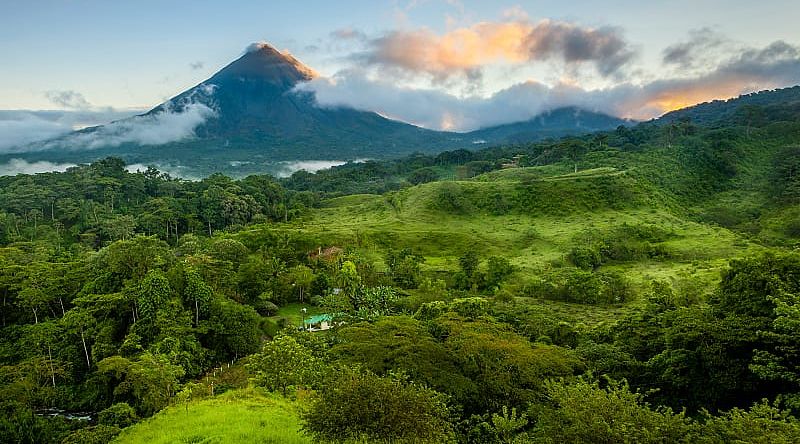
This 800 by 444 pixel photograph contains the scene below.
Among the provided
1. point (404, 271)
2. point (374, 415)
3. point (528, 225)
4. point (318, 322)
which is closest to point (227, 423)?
point (374, 415)

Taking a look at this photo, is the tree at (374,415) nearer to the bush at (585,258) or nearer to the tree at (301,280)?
the tree at (301,280)

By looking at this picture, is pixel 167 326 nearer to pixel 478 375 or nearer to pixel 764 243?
pixel 478 375

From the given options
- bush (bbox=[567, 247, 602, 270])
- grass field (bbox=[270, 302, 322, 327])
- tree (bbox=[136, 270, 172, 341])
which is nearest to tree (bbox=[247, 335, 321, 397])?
tree (bbox=[136, 270, 172, 341])

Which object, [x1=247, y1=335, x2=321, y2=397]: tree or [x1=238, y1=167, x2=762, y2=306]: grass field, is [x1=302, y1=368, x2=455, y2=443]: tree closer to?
[x1=247, y1=335, x2=321, y2=397]: tree

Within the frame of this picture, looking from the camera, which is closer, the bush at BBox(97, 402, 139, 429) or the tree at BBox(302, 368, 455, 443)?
the tree at BBox(302, 368, 455, 443)

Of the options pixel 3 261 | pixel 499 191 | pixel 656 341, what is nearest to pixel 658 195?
pixel 499 191

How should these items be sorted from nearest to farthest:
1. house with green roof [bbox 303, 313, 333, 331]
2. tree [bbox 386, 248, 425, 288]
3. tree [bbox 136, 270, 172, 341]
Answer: tree [bbox 136, 270, 172, 341] < house with green roof [bbox 303, 313, 333, 331] < tree [bbox 386, 248, 425, 288]

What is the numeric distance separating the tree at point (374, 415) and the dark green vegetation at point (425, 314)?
0.04 m

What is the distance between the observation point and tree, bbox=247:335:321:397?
16984mm

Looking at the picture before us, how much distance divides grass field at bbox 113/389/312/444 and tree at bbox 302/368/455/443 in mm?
3945

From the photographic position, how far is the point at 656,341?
18031 mm

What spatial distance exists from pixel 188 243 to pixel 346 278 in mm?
20244

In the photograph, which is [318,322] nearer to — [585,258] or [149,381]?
[149,381]

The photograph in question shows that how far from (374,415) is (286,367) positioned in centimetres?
845
